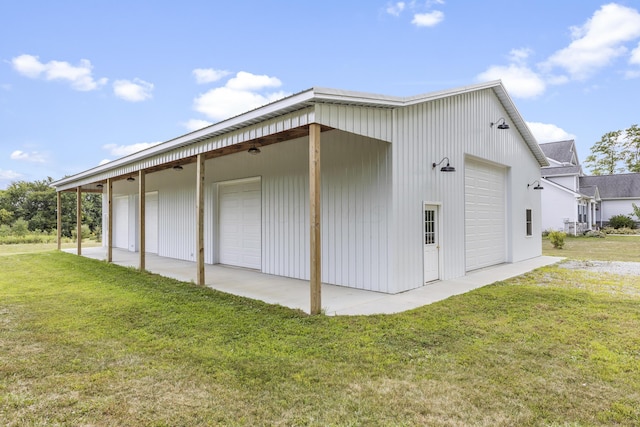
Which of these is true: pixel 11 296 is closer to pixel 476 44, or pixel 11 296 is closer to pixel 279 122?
pixel 279 122

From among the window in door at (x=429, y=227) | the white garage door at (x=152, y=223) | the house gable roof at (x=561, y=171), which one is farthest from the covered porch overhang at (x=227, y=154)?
the house gable roof at (x=561, y=171)

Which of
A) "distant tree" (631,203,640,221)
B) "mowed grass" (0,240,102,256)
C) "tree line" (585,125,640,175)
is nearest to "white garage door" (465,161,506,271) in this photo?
"mowed grass" (0,240,102,256)

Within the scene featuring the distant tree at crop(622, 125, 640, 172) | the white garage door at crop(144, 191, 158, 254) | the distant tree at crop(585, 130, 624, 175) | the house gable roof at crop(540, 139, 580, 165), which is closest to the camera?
the white garage door at crop(144, 191, 158, 254)

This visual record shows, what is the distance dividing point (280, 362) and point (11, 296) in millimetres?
5800

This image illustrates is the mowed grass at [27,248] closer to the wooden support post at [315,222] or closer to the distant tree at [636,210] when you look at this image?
the wooden support post at [315,222]

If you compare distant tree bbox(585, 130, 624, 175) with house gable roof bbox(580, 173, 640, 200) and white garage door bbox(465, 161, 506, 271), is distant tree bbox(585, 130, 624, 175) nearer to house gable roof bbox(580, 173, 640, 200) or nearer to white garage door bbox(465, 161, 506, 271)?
house gable roof bbox(580, 173, 640, 200)

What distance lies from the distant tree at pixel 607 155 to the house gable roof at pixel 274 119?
3892 cm

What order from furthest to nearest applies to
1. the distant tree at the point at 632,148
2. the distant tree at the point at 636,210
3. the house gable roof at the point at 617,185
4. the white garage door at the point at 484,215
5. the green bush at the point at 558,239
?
the distant tree at the point at 632,148 < the house gable roof at the point at 617,185 < the distant tree at the point at 636,210 < the green bush at the point at 558,239 < the white garage door at the point at 484,215

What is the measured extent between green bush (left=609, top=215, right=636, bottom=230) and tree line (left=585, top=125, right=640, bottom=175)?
15.3 metres

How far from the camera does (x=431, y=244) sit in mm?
7355

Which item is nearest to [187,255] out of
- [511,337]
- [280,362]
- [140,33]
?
[140,33]

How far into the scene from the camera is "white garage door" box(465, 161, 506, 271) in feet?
29.8

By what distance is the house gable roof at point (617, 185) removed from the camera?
28647 mm

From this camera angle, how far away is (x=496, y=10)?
10.9 m
